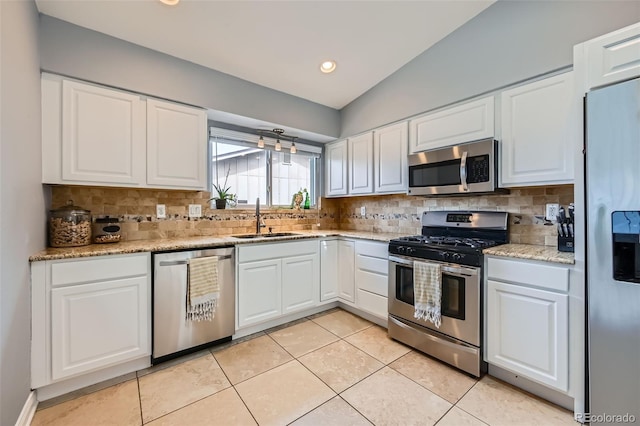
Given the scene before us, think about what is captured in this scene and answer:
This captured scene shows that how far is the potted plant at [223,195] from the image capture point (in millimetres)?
2943

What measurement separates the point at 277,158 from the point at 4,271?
265cm

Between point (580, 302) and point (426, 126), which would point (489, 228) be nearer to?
point (580, 302)

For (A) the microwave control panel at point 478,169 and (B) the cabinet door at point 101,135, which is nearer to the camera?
(B) the cabinet door at point 101,135

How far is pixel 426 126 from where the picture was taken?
8.60 feet

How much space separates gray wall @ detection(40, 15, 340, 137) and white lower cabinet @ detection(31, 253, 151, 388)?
1.38m

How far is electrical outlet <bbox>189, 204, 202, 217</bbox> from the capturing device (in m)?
2.77

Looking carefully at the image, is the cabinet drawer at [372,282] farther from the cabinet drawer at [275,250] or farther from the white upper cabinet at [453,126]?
the white upper cabinet at [453,126]

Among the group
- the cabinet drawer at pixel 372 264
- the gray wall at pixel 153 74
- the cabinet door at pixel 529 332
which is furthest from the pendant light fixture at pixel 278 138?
the cabinet door at pixel 529 332

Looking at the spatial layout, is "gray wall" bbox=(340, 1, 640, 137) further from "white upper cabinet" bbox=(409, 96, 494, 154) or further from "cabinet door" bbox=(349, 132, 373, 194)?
"cabinet door" bbox=(349, 132, 373, 194)

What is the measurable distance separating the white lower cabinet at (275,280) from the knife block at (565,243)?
203 cm

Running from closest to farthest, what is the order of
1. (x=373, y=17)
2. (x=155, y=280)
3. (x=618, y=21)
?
1. (x=618, y=21)
2. (x=155, y=280)
3. (x=373, y=17)

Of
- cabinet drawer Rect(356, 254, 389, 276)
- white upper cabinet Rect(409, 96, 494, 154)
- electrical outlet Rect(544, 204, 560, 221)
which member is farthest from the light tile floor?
white upper cabinet Rect(409, 96, 494, 154)

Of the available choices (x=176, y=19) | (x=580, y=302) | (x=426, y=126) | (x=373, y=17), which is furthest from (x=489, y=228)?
(x=176, y=19)

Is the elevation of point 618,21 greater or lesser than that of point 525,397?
greater
